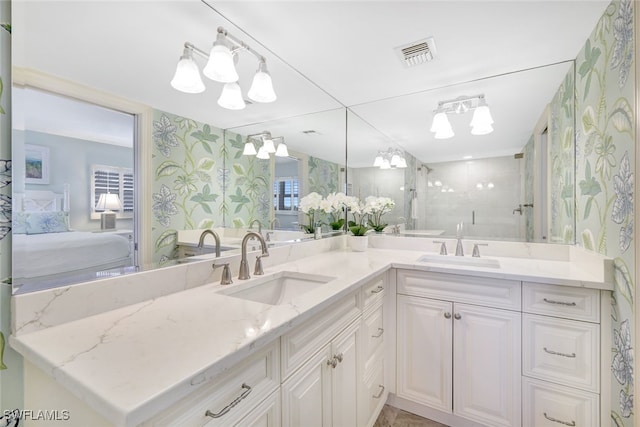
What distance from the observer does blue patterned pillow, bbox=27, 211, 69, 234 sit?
0.81 m

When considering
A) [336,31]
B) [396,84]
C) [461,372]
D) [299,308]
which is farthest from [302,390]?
[396,84]

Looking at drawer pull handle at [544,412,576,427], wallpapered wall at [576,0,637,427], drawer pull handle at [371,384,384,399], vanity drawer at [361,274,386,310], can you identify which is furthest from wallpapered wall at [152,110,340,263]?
drawer pull handle at [544,412,576,427]

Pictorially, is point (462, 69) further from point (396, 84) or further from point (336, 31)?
point (336, 31)

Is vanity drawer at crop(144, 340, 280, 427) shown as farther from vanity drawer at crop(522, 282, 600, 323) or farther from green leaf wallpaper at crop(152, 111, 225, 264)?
vanity drawer at crop(522, 282, 600, 323)

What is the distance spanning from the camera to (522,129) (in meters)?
2.21

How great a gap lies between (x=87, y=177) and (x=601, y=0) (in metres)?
2.15

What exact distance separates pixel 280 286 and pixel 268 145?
35.1 inches

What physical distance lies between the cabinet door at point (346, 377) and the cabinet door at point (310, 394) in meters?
0.05

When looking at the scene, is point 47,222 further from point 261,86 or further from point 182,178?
point 261,86

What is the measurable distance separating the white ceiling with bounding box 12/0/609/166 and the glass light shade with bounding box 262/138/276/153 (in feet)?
0.26

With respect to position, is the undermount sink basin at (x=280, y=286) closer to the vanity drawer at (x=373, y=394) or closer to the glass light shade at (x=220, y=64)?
the vanity drawer at (x=373, y=394)

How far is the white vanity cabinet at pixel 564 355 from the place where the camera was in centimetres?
135

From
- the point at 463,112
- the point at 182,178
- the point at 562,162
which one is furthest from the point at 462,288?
the point at 182,178

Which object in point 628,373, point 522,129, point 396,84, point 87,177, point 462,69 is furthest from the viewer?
point 522,129
